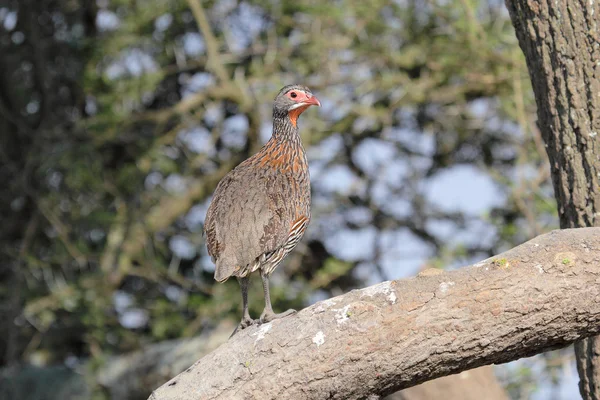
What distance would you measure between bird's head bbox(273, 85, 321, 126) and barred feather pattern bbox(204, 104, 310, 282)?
0.40 m

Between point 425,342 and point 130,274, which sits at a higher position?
point 425,342

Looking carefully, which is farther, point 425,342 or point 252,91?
point 252,91

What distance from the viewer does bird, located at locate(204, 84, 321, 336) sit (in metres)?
5.46

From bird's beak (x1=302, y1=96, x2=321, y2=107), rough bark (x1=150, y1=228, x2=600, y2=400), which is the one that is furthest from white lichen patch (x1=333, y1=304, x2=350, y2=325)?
bird's beak (x1=302, y1=96, x2=321, y2=107)

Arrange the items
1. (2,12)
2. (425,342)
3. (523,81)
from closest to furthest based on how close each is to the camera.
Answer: (425,342) → (523,81) → (2,12)

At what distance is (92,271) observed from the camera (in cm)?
1132

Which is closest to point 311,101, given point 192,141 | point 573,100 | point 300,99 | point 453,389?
point 300,99

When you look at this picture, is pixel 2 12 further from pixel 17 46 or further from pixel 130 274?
pixel 130 274

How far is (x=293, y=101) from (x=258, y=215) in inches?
41.8

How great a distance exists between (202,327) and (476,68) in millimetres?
4221

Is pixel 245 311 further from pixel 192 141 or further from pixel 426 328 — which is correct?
pixel 192 141

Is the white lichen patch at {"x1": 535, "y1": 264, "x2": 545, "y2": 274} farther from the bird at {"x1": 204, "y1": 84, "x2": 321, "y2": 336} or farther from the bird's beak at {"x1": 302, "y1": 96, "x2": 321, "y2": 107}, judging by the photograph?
the bird's beak at {"x1": 302, "y1": 96, "x2": 321, "y2": 107}

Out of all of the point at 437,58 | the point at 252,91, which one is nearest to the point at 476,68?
the point at 437,58

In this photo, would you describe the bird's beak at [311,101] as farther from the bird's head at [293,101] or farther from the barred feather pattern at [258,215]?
the barred feather pattern at [258,215]
